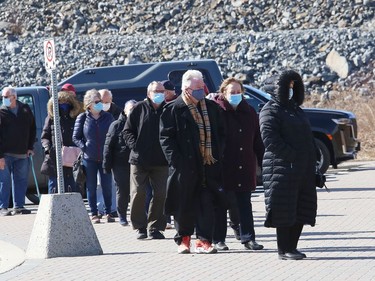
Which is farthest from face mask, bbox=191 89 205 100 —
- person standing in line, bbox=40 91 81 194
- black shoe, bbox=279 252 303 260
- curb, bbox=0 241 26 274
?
person standing in line, bbox=40 91 81 194

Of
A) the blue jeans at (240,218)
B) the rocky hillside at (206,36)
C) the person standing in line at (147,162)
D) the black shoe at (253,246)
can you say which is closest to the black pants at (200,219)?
the blue jeans at (240,218)

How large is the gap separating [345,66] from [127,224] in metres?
29.3

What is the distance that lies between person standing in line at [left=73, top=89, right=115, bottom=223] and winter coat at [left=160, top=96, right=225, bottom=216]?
170 inches

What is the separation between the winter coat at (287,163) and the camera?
12.7 metres

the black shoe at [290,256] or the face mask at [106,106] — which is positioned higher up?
the face mask at [106,106]

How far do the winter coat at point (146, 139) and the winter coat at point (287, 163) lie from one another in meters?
2.76

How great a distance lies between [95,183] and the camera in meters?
18.1

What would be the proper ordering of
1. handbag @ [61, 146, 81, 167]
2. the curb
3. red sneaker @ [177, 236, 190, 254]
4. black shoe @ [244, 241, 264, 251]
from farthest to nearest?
handbag @ [61, 146, 81, 167] → black shoe @ [244, 241, 264, 251] → red sneaker @ [177, 236, 190, 254] → the curb

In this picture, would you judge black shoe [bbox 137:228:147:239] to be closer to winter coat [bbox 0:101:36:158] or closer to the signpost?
the signpost

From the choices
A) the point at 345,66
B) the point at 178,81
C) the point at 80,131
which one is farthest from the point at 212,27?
the point at 80,131

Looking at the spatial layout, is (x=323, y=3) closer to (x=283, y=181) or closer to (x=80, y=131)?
(x=80, y=131)

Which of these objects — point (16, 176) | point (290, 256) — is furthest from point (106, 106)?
point (290, 256)

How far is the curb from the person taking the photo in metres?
13.2

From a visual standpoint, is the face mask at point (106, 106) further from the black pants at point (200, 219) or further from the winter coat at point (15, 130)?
the black pants at point (200, 219)
